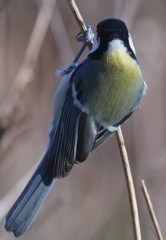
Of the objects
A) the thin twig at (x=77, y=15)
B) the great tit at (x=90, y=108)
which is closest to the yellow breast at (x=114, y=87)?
the great tit at (x=90, y=108)

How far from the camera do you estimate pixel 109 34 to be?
159 centimetres

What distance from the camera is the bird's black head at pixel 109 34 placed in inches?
62.3

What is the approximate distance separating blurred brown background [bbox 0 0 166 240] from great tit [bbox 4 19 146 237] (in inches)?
12.3

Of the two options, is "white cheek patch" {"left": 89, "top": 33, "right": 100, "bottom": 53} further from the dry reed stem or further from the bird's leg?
the dry reed stem

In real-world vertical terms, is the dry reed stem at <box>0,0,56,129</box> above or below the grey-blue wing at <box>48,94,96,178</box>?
above

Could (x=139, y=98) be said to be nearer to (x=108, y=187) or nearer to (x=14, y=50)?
(x=108, y=187)

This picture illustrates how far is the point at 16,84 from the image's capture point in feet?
5.22

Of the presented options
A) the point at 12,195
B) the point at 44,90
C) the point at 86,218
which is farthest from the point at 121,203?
the point at 12,195

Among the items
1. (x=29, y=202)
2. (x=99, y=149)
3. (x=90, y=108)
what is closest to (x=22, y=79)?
(x=90, y=108)

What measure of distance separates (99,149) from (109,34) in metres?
1.27

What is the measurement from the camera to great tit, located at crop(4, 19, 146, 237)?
153 cm

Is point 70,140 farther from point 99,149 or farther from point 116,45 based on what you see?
point 99,149

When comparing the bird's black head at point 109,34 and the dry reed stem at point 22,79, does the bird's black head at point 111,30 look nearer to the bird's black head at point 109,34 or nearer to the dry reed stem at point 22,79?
the bird's black head at point 109,34

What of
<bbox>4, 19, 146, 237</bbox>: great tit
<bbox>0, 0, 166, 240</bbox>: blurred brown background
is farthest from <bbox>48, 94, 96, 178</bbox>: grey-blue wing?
<bbox>0, 0, 166, 240</bbox>: blurred brown background
